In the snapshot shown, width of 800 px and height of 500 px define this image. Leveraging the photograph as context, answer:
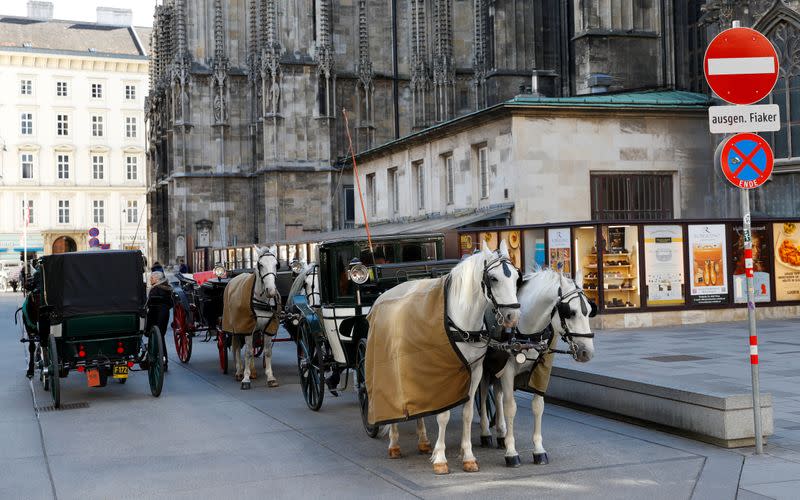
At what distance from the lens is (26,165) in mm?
81375

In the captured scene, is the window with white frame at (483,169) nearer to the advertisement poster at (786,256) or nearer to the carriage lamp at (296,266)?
the advertisement poster at (786,256)

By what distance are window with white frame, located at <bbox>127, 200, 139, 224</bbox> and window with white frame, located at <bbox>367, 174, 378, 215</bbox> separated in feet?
173

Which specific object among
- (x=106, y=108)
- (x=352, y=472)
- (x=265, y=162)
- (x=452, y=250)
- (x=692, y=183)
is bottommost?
(x=352, y=472)

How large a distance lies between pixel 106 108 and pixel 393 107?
1734 inches

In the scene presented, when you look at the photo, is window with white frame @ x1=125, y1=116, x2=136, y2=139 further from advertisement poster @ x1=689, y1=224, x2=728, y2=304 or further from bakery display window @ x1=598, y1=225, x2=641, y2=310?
advertisement poster @ x1=689, y1=224, x2=728, y2=304

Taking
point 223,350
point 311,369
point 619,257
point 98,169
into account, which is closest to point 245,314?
point 223,350

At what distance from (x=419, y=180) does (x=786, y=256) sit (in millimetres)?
13273

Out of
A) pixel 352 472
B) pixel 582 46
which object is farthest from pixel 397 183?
pixel 352 472

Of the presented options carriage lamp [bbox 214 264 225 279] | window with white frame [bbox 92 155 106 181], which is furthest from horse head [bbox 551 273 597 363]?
window with white frame [bbox 92 155 106 181]

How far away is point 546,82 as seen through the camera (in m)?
36.3

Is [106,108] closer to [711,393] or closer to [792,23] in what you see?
[792,23]

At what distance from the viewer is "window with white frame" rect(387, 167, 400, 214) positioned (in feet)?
107

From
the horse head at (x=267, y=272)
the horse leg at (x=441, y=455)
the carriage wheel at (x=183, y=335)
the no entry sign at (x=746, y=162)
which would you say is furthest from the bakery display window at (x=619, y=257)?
the horse leg at (x=441, y=455)

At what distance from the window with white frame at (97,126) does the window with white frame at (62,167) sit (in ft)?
10.7
